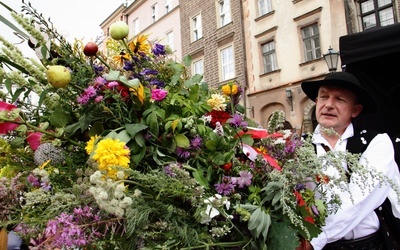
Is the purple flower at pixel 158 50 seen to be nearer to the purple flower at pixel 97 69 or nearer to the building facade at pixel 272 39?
the purple flower at pixel 97 69

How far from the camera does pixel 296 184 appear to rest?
0.87 m

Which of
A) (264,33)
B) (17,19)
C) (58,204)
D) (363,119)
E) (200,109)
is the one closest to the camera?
(58,204)

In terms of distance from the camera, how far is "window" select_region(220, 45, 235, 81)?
1296cm

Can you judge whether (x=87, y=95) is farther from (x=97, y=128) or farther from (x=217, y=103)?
(x=217, y=103)

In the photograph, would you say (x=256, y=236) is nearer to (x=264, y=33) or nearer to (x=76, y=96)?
(x=76, y=96)

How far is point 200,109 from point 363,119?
1.47 m

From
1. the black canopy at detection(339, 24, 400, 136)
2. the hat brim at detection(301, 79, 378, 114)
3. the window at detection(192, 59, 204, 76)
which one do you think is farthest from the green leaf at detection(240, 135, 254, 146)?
the window at detection(192, 59, 204, 76)

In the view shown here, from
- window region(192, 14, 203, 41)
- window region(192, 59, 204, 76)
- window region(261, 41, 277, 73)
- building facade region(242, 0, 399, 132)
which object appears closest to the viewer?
building facade region(242, 0, 399, 132)

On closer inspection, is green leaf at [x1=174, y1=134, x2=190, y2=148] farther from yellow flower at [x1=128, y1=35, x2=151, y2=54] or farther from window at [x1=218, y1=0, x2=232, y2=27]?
window at [x1=218, y1=0, x2=232, y2=27]

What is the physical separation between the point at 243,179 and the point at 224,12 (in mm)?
13181

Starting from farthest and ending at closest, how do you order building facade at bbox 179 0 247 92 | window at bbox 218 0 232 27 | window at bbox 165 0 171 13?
window at bbox 165 0 171 13 → window at bbox 218 0 232 27 → building facade at bbox 179 0 247 92

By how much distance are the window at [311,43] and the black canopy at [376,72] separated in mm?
8383

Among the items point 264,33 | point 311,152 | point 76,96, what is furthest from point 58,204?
point 264,33

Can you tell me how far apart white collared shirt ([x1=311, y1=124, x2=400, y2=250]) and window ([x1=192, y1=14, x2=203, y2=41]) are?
1359 centimetres
